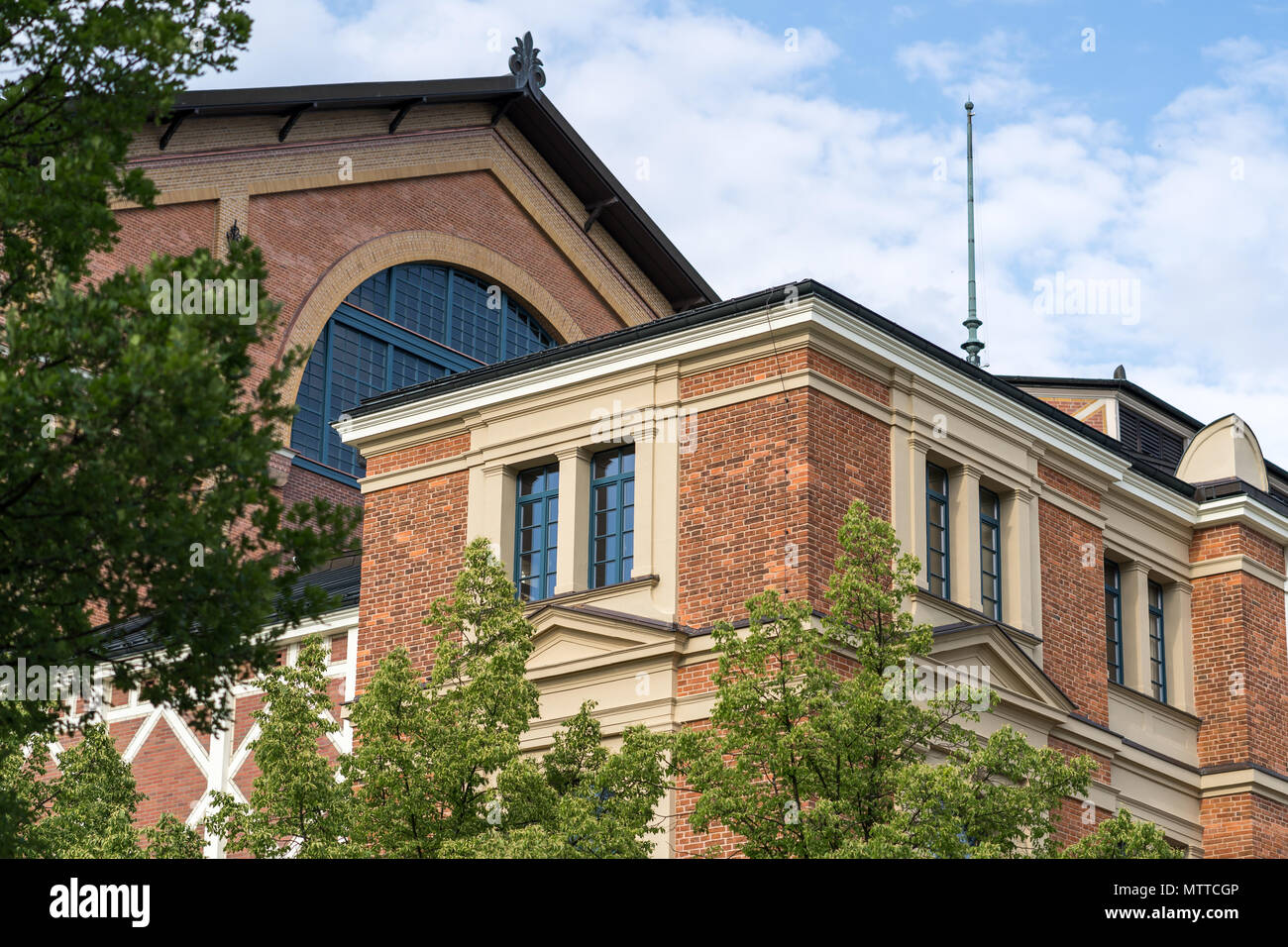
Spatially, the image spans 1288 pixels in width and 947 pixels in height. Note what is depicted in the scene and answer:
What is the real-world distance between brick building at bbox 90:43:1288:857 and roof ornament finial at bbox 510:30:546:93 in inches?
234

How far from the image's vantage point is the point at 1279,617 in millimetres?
28406

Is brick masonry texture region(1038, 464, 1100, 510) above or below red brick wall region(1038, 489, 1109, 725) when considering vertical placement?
above

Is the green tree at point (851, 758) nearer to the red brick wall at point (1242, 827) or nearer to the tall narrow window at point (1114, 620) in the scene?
the tall narrow window at point (1114, 620)

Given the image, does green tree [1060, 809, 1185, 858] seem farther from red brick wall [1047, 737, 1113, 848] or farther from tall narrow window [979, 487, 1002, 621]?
tall narrow window [979, 487, 1002, 621]

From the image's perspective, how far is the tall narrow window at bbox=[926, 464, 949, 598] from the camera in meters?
23.3

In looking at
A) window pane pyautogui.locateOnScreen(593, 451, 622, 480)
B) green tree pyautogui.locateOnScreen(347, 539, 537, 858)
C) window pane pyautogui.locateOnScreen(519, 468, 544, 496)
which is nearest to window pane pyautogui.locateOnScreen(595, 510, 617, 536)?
window pane pyautogui.locateOnScreen(593, 451, 622, 480)

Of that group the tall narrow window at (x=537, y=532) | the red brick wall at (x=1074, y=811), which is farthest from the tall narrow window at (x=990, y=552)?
the tall narrow window at (x=537, y=532)

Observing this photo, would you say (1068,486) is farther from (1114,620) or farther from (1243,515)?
(1243,515)

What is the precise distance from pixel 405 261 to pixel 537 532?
14549 mm

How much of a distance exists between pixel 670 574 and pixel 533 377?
3.54 metres

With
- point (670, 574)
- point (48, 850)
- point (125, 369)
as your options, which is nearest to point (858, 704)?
point (670, 574)

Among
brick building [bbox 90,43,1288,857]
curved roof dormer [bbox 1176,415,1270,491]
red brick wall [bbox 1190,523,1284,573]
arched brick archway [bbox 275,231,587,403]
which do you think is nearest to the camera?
brick building [bbox 90,43,1288,857]

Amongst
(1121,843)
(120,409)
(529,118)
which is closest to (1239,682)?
(1121,843)

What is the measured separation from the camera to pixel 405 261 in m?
37.5
